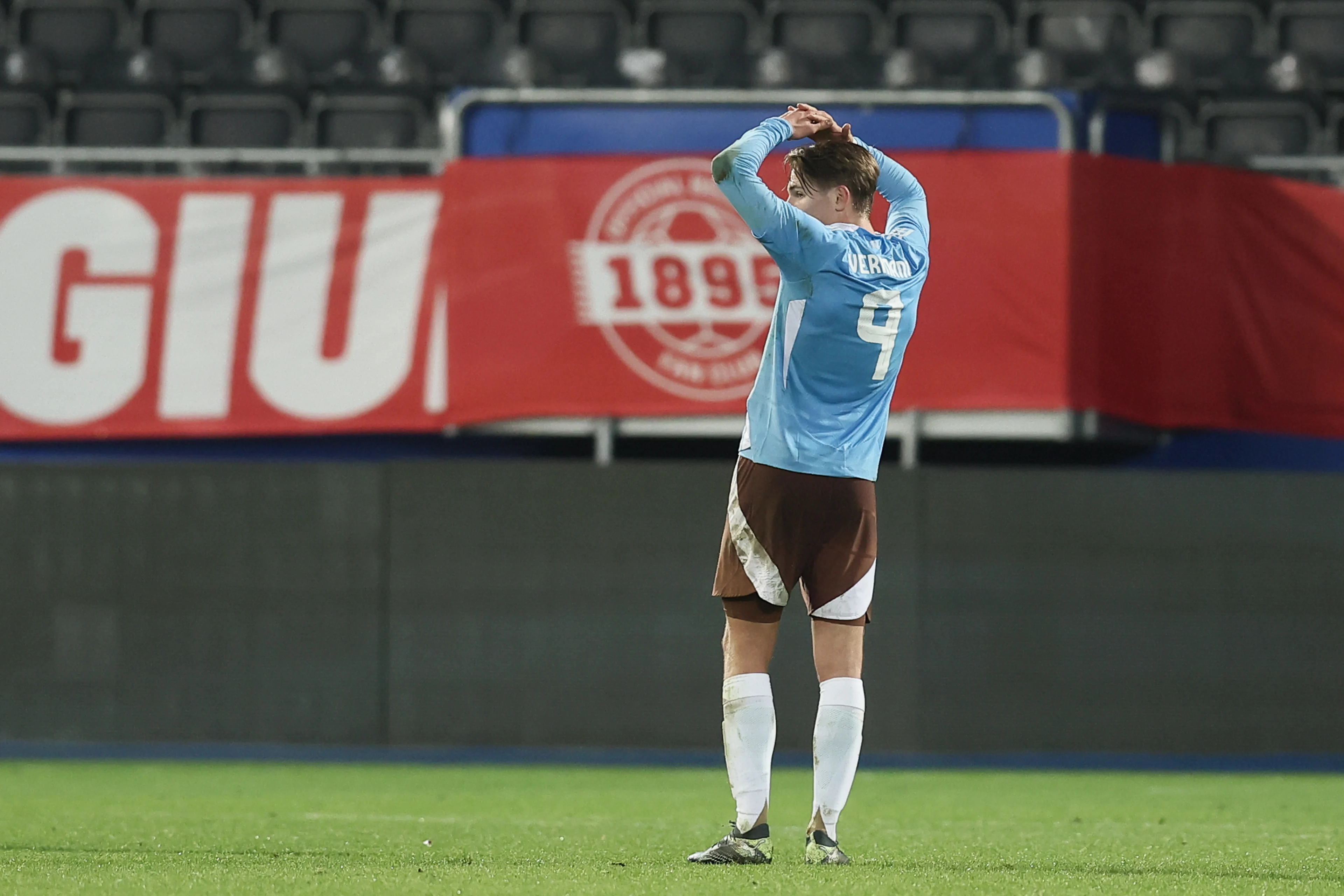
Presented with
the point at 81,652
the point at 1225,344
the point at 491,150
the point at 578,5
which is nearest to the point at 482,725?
the point at 81,652

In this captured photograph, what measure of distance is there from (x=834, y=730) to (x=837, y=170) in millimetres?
1292

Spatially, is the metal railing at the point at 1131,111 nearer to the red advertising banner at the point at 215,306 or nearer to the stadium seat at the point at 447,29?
the red advertising banner at the point at 215,306

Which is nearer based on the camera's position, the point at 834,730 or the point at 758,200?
the point at 758,200

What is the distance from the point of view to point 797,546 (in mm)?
4621

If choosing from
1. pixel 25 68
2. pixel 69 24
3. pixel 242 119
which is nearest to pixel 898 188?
pixel 242 119

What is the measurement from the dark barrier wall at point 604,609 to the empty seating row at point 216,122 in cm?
287

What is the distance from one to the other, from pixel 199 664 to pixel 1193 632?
16.2 ft

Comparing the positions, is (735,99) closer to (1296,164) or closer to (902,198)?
(1296,164)

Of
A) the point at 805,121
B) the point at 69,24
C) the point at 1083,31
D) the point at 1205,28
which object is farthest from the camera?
the point at 69,24

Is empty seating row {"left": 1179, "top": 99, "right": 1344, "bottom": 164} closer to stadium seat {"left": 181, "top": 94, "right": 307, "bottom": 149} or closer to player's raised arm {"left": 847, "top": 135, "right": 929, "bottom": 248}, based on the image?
stadium seat {"left": 181, "top": 94, "right": 307, "bottom": 149}

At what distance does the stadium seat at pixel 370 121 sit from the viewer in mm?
12164

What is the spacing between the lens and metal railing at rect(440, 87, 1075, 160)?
1003 cm

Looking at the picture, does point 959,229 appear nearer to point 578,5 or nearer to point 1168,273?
point 1168,273

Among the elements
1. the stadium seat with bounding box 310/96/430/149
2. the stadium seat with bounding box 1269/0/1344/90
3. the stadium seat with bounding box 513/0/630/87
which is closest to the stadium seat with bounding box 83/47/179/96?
the stadium seat with bounding box 310/96/430/149
